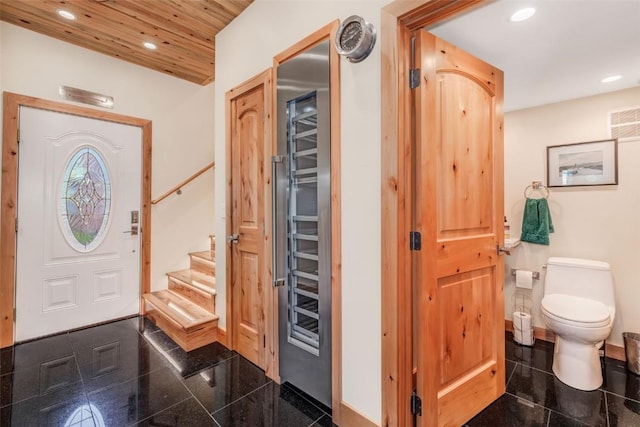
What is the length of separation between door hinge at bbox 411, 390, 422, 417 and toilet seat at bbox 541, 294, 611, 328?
1.34 m

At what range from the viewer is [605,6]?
151cm

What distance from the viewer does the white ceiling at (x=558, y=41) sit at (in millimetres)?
1546

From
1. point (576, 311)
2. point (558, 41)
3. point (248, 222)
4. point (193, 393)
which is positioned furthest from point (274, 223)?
point (576, 311)

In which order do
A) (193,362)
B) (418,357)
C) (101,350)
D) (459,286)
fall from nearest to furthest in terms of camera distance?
(418,357) → (459,286) → (193,362) → (101,350)

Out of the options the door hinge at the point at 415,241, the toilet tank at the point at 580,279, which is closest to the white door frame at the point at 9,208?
the door hinge at the point at 415,241

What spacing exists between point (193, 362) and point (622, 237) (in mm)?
3663

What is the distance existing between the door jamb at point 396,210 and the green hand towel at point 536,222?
2056 millimetres

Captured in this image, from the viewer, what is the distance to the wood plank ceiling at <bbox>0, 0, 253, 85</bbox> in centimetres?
231

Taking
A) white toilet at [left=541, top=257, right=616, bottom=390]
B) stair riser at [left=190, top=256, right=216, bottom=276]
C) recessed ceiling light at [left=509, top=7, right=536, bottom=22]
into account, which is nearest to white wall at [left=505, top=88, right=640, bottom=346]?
white toilet at [left=541, top=257, right=616, bottom=390]

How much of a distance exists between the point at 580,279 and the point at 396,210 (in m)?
2.23

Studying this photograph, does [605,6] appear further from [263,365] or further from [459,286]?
[263,365]

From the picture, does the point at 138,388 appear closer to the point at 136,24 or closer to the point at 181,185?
the point at 181,185

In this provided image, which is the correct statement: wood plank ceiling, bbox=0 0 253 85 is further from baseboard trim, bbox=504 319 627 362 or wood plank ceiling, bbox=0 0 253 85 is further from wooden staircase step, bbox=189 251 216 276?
baseboard trim, bbox=504 319 627 362

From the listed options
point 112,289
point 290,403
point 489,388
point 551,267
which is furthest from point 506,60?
point 112,289
